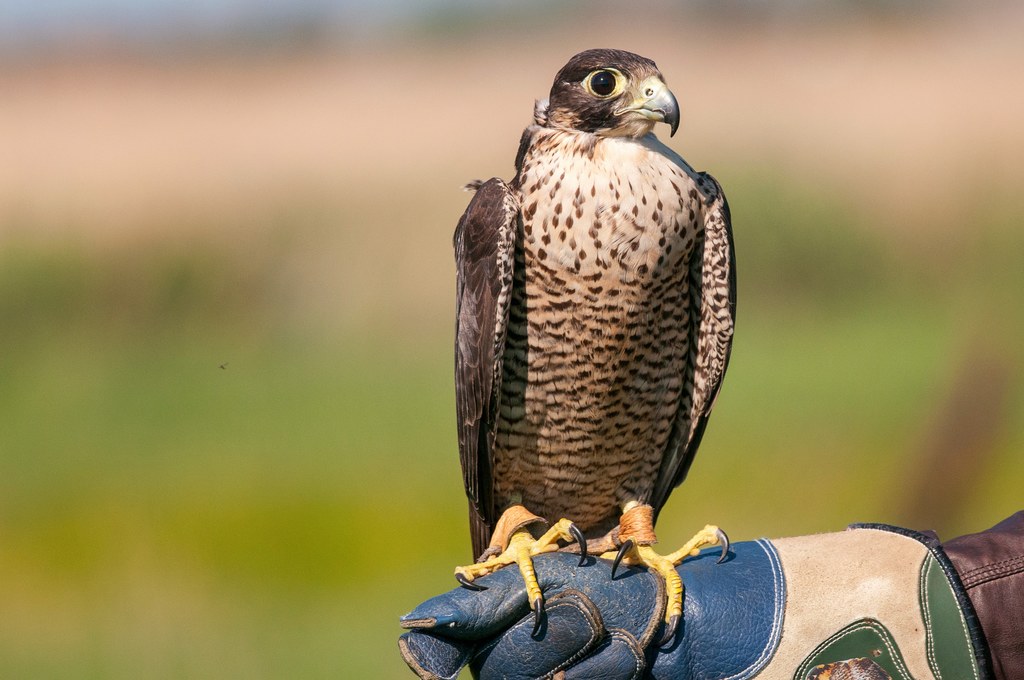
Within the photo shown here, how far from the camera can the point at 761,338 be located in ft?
33.9

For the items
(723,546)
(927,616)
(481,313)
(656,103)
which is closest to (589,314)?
(481,313)

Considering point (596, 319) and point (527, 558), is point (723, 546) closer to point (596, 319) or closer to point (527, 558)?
point (527, 558)

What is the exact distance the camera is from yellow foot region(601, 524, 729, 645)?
2.81 m

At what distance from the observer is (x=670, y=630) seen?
2.79 m

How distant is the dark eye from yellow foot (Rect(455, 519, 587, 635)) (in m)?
1.16

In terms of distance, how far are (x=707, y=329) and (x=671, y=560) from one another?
2.51ft

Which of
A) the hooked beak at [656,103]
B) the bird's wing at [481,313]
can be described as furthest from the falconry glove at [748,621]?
the hooked beak at [656,103]

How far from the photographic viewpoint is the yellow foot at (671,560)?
281 cm

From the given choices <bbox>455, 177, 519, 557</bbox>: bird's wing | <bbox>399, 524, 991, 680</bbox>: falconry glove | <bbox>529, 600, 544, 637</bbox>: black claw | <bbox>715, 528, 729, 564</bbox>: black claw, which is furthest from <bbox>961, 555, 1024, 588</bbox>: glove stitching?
<bbox>455, 177, 519, 557</bbox>: bird's wing

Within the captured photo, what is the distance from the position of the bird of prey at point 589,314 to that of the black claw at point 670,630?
0.13 metres

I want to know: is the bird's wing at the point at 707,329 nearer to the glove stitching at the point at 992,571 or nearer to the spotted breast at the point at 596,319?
the spotted breast at the point at 596,319

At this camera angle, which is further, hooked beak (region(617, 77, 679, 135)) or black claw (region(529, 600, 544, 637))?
hooked beak (region(617, 77, 679, 135))

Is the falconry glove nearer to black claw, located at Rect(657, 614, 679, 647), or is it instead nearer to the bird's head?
black claw, located at Rect(657, 614, 679, 647)

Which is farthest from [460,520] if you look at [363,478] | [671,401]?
[671,401]
